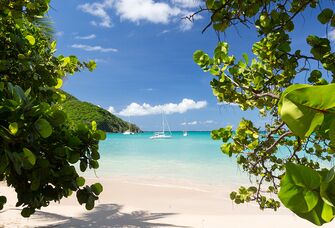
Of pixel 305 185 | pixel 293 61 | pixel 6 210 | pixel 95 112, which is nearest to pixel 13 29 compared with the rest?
pixel 293 61

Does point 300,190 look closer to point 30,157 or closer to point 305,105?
point 305,105

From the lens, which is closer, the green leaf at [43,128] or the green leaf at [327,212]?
the green leaf at [327,212]

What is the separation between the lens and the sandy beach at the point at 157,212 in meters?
10.3

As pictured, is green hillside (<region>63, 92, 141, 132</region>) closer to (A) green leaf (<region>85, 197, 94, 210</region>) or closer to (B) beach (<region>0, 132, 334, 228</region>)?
(B) beach (<region>0, 132, 334, 228</region>)

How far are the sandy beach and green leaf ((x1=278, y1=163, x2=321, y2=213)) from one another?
975 cm

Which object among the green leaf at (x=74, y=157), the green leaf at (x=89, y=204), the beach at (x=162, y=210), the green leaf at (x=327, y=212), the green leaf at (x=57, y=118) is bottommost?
the beach at (x=162, y=210)

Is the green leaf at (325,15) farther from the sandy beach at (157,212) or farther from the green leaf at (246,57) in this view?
the sandy beach at (157,212)

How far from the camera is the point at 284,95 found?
0.33 meters

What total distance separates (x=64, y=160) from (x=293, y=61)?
66.1 inches

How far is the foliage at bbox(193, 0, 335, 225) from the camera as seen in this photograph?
1.11 ft

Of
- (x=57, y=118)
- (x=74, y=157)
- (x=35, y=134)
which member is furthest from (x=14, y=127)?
(x=74, y=157)

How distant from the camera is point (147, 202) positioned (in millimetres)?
14898

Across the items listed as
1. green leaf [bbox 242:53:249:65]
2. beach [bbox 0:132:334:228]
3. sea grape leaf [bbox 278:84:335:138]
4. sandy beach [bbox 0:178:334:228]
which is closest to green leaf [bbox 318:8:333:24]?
green leaf [bbox 242:53:249:65]

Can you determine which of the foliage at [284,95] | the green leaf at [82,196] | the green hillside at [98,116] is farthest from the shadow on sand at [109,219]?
the green hillside at [98,116]
